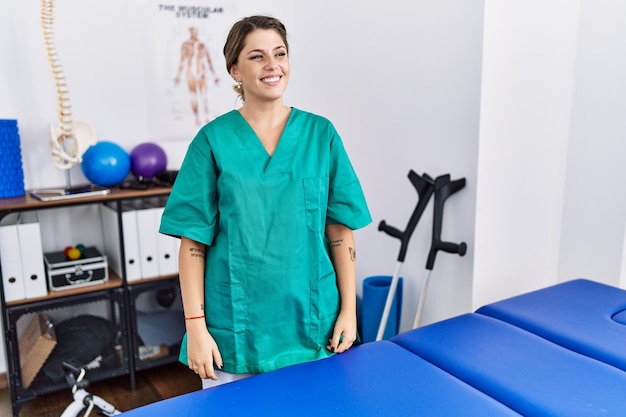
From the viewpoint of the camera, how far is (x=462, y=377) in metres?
1.24

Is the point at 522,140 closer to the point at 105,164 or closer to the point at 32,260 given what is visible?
the point at 105,164

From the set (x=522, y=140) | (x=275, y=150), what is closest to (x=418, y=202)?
(x=522, y=140)

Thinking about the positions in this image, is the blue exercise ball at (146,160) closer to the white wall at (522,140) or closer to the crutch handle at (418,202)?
the crutch handle at (418,202)

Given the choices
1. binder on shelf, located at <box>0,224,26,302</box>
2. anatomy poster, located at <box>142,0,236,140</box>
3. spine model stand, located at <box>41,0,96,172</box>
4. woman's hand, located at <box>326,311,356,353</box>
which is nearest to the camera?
woman's hand, located at <box>326,311,356,353</box>

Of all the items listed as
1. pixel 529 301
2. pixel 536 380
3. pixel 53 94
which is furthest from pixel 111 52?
pixel 536 380

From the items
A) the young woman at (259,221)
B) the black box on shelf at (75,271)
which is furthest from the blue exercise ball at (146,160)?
the young woman at (259,221)

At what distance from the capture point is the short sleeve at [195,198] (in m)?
1.21

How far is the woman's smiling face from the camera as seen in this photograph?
3.90 feet

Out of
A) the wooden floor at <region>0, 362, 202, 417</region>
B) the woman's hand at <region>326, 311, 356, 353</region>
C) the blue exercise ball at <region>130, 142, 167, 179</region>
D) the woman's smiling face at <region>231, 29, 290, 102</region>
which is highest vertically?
the woman's smiling face at <region>231, 29, 290, 102</region>

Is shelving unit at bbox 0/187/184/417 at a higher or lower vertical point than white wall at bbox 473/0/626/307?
lower

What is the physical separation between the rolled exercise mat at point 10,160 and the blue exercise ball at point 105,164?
0.26 meters

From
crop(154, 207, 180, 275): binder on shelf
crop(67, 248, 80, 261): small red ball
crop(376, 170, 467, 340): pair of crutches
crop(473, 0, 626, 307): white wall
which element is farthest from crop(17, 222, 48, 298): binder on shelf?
crop(473, 0, 626, 307): white wall

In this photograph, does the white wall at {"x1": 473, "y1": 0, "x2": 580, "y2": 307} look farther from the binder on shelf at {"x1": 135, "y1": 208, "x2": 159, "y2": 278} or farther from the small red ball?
the small red ball

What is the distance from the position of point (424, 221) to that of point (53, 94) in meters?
1.70
